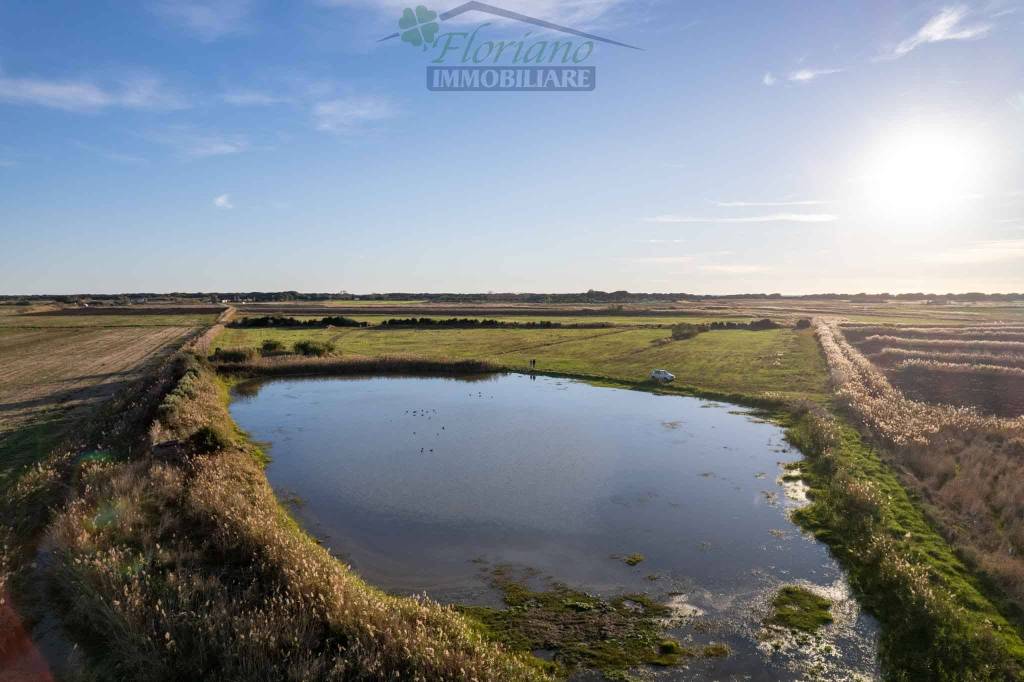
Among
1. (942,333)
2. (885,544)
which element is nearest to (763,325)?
(942,333)

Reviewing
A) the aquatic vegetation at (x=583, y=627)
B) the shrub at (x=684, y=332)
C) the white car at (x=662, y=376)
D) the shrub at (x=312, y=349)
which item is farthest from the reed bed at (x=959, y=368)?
the shrub at (x=312, y=349)

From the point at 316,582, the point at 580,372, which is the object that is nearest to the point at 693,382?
the point at 580,372

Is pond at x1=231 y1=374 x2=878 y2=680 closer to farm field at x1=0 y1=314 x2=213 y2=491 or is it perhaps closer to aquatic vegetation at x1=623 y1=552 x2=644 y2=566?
aquatic vegetation at x1=623 y1=552 x2=644 y2=566

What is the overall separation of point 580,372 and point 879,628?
4475 centimetres

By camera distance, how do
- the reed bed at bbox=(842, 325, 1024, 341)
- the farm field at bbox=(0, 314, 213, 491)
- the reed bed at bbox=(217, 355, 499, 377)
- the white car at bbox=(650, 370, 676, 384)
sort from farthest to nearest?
1. the reed bed at bbox=(842, 325, 1024, 341)
2. the reed bed at bbox=(217, 355, 499, 377)
3. the white car at bbox=(650, 370, 676, 384)
4. the farm field at bbox=(0, 314, 213, 491)

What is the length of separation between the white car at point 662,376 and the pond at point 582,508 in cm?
1019

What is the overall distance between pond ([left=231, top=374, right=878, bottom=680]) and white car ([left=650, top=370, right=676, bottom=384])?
10.2m

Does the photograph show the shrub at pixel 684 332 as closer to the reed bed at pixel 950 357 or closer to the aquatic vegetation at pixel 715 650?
the reed bed at pixel 950 357

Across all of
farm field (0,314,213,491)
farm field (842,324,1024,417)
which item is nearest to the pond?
farm field (0,314,213,491)

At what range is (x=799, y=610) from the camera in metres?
15.9

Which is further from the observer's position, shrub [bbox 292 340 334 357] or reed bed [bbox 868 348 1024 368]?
shrub [bbox 292 340 334 357]

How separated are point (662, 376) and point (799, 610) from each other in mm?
38915

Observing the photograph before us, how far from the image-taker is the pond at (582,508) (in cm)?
1590

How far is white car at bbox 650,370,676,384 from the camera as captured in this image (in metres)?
53.7
